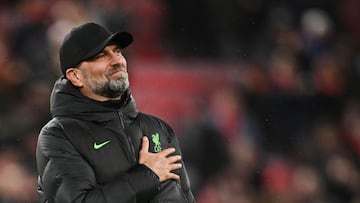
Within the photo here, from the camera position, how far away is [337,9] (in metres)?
12.3

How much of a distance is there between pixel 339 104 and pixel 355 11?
293 centimetres

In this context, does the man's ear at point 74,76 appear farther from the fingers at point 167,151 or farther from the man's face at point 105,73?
the fingers at point 167,151

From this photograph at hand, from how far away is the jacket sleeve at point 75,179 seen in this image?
13.8 feet

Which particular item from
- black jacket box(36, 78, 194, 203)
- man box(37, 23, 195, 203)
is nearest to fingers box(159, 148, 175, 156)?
man box(37, 23, 195, 203)

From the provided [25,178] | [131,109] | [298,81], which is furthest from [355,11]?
[131,109]

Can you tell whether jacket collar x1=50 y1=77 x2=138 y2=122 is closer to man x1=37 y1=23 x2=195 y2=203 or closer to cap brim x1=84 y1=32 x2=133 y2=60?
man x1=37 y1=23 x2=195 y2=203

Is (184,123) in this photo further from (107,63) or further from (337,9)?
(107,63)

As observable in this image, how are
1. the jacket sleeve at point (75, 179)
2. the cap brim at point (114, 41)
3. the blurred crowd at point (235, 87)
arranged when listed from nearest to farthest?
the jacket sleeve at point (75, 179) → the cap brim at point (114, 41) → the blurred crowd at point (235, 87)

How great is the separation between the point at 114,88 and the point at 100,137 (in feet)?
0.78

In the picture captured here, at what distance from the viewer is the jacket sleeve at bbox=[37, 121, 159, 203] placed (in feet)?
13.8

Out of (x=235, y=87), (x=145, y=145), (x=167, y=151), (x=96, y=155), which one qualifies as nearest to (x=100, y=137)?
(x=96, y=155)

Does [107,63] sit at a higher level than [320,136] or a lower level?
higher

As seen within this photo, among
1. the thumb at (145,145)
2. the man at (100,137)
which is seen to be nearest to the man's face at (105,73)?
the man at (100,137)

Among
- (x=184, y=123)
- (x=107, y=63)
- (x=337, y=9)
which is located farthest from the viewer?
(x=337, y=9)
